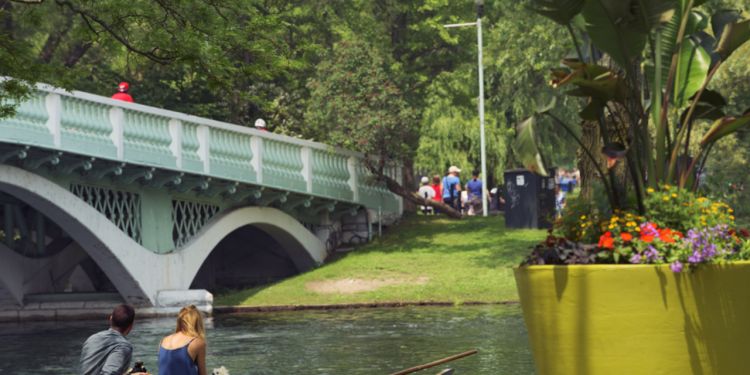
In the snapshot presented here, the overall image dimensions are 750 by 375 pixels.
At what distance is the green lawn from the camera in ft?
111

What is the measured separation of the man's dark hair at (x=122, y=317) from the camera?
38.8 feet

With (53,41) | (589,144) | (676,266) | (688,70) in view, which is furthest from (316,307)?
(676,266)

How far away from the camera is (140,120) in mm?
31578

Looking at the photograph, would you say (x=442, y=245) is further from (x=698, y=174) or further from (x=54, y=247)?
(x=698, y=174)

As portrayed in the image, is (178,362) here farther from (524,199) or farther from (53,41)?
(53,41)

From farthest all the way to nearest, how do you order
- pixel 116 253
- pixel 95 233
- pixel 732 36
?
1. pixel 116 253
2. pixel 95 233
3. pixel 732 36

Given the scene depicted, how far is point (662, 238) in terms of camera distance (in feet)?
38.2

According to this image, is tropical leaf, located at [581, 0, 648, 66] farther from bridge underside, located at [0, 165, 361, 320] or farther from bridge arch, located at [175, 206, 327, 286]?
bridge arch, located at [175, 206, 327, 286]

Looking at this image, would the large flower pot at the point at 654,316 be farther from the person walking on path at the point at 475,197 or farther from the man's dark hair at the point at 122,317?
the person walking on path at the point at 475,197

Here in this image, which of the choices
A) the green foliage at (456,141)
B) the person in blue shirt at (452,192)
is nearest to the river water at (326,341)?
the person in blue shirt at (452,192)

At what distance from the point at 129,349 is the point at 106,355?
0.60 feet

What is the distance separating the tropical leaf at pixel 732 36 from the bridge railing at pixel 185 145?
15.1 m

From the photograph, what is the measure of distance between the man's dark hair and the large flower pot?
127 inches

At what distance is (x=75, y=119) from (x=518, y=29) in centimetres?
1891
